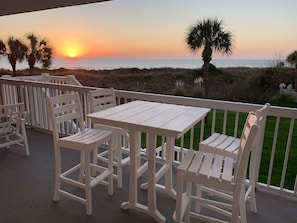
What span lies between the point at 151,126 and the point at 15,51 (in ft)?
21.3

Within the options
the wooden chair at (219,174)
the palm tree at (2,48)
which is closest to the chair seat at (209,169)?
the wooden chair at (219,174)

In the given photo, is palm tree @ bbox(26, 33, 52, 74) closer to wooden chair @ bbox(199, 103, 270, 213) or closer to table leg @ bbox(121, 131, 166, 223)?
table leg @ bbox(121, 131, 166, 223)

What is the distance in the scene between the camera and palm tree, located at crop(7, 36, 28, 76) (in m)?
6.60

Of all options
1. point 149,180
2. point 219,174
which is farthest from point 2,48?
point 219,174

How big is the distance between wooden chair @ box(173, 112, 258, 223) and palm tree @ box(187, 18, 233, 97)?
5077mm

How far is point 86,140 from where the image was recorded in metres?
2.21

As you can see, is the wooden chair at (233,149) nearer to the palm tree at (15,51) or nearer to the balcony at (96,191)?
the balcony at (96,191)

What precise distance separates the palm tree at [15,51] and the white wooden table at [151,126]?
568cm

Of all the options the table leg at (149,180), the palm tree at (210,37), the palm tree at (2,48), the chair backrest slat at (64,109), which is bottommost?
the table leg at (149,180)

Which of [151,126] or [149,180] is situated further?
[149,180]

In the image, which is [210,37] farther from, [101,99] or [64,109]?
[64,109]

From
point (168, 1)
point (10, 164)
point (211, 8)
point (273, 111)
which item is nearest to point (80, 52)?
point (168, 1)

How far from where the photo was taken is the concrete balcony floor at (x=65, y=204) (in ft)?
6.96

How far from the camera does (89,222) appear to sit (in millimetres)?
2064
